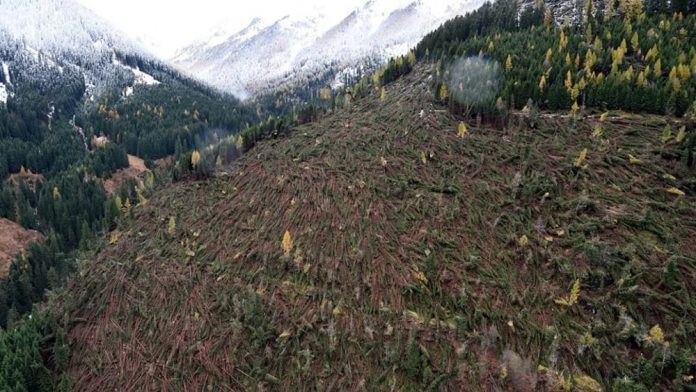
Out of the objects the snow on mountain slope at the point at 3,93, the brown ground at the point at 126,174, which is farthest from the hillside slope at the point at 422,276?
the snow on mountain slope at the point at 3,93

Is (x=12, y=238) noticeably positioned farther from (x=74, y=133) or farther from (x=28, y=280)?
(x=74, y=133)

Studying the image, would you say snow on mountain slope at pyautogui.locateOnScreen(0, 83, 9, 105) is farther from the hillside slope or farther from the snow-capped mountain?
the hillside slope

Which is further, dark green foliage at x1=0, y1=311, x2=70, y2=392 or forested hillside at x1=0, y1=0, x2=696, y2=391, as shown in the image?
dark green foliage at x1=0, y1=311, x2=70, y2=392

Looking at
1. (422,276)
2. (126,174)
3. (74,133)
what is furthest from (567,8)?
(74,133)

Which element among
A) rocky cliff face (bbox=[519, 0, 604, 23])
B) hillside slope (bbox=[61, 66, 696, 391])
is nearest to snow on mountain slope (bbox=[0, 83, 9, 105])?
hillside slope (bbox=[61, 66, 696, 391])

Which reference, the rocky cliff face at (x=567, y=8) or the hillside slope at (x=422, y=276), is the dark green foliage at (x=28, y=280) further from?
the rocky cliff face at (x=567, y=8)

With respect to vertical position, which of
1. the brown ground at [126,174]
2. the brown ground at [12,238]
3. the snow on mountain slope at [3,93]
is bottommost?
the brown ground at [126,174]

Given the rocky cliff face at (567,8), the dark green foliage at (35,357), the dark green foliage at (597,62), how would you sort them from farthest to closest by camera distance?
1. the rocky cliff face at (567,8)
2. the dark green foliage at (597,62)
3. the dark green foliage at (35,357)

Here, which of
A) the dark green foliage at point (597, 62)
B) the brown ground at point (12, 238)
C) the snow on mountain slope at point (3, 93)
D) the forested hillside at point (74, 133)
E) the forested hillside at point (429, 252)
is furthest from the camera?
the snow on mountain slope at point (3, 93)
